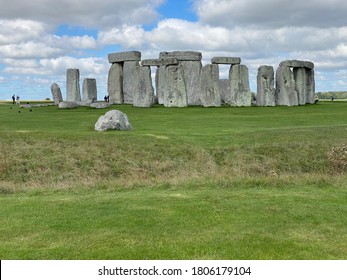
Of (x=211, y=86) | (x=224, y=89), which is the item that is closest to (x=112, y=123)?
(x=211, y=86)

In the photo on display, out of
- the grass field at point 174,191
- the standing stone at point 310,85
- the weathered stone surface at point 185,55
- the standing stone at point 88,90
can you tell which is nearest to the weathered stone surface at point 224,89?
the weathered stone surface at point 185,55

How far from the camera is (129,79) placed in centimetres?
4653

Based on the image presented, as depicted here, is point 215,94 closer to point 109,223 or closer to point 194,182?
point 194,182

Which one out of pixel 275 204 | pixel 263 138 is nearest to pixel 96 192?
pixel 275 204

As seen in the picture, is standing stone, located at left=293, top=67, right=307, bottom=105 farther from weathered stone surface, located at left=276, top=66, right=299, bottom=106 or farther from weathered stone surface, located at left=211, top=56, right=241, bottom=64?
weathered stone surface, located at left=211, top=56, right=241, bottom=64

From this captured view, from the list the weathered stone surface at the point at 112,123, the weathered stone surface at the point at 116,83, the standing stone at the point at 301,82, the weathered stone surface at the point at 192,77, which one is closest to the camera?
the weathered stone surface at the point at 112,123

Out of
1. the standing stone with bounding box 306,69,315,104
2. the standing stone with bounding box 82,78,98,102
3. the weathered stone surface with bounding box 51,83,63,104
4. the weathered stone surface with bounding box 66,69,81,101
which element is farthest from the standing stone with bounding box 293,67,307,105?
the weathered stone surface with bounding box 51,83,63,104

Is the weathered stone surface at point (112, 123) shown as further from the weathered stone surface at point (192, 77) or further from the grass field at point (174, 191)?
the weathered stone surface at point (192, 77)

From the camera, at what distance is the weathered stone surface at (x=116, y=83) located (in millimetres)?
47125

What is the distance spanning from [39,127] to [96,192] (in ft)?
41.6

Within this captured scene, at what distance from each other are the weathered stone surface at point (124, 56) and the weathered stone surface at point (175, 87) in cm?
757

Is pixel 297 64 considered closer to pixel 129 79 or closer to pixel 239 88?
pixel 239 88

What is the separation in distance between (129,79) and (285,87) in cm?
1441

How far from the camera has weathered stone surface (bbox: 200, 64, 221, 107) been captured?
39094mm
